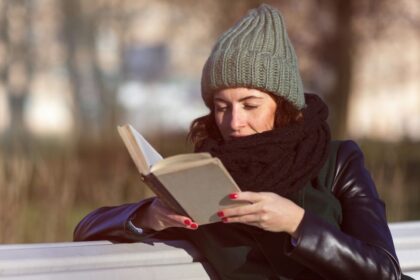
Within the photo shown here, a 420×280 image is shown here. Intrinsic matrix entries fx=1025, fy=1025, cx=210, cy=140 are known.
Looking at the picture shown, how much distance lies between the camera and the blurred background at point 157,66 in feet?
33.9

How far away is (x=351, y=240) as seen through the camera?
2316 millimetres

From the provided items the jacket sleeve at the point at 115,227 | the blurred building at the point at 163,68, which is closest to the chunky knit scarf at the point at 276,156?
the jacket sleeve at the point at 115,227

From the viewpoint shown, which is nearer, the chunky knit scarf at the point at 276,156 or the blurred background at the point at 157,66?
the chunky knit scarf at the point at 276,156

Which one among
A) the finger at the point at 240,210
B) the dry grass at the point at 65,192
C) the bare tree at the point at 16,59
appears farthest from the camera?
the bare tree at the point at 16,59

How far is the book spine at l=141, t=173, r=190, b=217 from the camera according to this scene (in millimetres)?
2098

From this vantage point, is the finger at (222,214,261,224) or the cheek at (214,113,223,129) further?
the cheek at (214,113,223,129)

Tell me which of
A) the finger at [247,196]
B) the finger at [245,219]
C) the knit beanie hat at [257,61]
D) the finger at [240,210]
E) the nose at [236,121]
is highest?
the knit beanie hat at [257,61]

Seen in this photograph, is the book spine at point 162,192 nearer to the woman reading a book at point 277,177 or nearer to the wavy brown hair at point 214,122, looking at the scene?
the woman reading a book at point 277,177

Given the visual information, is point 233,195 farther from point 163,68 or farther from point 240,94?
point 163,68

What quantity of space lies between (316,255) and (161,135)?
6.94 metres

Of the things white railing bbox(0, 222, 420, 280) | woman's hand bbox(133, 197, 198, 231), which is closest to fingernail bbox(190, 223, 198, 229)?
woman's hand bbox(133, 197, 198, 231)

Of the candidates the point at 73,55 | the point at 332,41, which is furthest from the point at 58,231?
the point at 73,55

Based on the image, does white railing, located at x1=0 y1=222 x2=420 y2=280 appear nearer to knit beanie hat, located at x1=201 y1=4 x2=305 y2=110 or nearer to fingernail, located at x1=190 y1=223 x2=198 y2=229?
fingernail, located at x1=190 y1=223 x2=198 y2=229

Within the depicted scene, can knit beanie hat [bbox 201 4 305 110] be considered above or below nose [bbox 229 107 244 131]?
above
